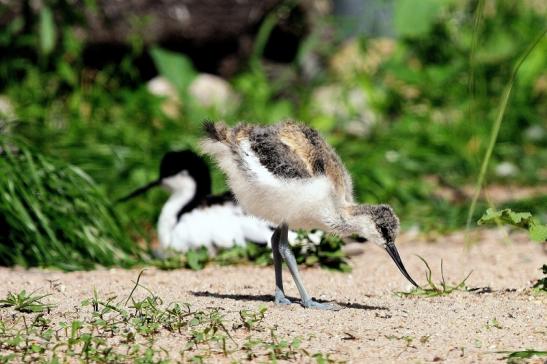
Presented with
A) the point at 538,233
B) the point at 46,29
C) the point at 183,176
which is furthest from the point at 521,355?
the point at 46,29

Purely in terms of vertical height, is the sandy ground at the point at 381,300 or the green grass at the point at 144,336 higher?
the sandy ground at the point at 381,300

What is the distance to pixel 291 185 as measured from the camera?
4371 mm

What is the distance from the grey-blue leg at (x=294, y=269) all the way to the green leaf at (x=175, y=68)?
4.14 meters

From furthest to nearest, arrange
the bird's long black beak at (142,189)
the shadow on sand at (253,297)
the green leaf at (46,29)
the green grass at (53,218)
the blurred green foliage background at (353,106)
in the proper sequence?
the green leaf at (46,29) → the blurred green foliage background at (353,106) → the bird's long black beak at (142,189) → the green grass at (53,218) → the shadow on sand at (253,297)

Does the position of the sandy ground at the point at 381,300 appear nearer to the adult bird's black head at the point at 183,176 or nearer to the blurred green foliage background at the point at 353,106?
the adult bird's black head at the point at 183,176

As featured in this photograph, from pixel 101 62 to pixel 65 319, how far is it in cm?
547

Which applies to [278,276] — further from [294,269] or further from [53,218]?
[53,218]

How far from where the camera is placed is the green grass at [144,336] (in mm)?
3559

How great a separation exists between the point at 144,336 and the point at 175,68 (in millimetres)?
5172

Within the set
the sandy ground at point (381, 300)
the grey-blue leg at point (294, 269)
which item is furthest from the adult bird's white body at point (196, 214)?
the grey-blue leg at point (294, 269)

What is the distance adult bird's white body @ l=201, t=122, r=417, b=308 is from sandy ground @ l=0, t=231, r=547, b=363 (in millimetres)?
266

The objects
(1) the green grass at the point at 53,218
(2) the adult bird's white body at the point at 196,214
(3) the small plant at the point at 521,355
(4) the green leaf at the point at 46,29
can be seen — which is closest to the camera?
(3) the small plant at the point at 521,355

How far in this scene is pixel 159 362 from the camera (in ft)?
11.3

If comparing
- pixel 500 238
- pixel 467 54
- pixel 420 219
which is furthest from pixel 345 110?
pixel 500 238
